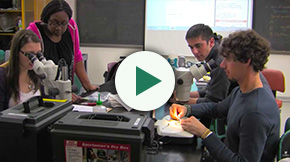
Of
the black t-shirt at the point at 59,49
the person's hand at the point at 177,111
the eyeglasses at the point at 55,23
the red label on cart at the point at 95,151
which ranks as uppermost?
the eyeglasses at the point at 55,23

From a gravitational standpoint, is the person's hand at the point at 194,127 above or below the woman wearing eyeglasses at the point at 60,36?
below

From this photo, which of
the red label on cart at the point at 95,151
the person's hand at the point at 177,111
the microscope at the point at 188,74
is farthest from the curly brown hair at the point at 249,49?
the red label on cart at the point at 95,151

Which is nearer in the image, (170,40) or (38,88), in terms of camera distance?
(38,88)

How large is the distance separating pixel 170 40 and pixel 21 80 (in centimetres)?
302

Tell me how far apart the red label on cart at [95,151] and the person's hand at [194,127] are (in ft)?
2.04

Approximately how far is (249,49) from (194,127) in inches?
18.1

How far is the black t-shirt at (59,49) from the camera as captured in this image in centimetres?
206

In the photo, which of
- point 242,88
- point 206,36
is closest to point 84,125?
point 242,88

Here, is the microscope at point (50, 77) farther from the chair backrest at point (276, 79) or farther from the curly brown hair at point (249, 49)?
the chair backrest at point (276, 79)

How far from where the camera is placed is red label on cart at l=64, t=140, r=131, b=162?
78cm

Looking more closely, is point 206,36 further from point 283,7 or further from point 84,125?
point 283,7

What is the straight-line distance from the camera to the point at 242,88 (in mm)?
1334

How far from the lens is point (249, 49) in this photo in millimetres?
1230
